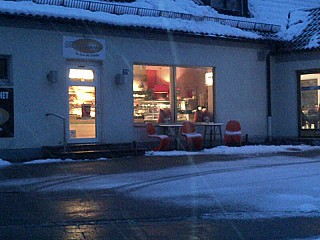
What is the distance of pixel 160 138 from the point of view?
16.5m

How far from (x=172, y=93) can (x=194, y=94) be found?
0.93 metres

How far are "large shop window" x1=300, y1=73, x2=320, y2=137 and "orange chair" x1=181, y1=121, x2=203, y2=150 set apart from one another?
488cm

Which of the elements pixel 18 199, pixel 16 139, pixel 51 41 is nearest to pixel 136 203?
pixel 18 199

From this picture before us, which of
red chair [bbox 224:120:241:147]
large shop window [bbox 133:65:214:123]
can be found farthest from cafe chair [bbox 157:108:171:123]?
red chair [bbox 224:120:241:147]

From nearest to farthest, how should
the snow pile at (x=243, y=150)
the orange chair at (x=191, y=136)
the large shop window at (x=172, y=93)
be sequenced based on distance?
the snow pile at (x=243, y=150) < the orange chair at (x=191, y=136) < the large shop window at (x=172, y=93)

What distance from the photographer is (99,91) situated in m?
16.5

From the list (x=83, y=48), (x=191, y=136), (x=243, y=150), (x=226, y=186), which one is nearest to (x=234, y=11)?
(x=191, y=136)

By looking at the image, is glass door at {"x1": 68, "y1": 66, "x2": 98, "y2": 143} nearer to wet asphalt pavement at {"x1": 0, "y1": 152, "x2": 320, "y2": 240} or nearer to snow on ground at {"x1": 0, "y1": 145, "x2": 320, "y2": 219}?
snow on ground at {"x1": 0, "y1": 145, "x2": 320, "y2": 219}

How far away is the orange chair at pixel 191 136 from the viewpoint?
16.9 meters

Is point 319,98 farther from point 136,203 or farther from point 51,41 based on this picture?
point 136,203

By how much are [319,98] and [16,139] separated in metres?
11.0

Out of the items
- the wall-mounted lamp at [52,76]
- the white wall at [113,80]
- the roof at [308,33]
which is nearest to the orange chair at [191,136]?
the white wall at [113,80]

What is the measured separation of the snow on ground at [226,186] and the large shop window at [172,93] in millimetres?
4479

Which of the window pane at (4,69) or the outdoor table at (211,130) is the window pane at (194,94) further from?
the window pane at (4,69)
